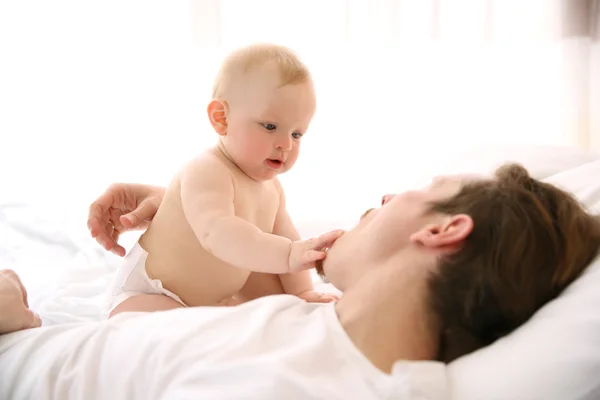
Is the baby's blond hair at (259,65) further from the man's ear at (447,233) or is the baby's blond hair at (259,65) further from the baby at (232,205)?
the man's ear at (447,233)

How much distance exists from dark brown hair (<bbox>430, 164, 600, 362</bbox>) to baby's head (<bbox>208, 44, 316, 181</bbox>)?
1.36 ft

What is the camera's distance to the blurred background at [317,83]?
2342mm

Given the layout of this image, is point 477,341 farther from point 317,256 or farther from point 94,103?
point 94,103

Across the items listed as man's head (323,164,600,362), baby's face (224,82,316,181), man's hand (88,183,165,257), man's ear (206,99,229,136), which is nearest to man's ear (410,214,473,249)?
man's head (323,164,600,362)

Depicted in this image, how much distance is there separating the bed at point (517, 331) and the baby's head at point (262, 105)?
39 centimetres

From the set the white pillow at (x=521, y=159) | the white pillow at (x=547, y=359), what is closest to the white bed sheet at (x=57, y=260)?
the white pillow at (x=521, y=159)

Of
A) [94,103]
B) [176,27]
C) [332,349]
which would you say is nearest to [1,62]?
[94,103]

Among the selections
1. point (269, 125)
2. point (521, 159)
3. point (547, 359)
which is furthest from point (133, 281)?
point (521, 159)

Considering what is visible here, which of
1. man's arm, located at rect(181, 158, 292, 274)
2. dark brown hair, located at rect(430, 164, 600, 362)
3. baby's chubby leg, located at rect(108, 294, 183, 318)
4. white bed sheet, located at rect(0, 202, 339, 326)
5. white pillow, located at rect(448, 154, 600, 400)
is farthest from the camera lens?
white bed sheet, located at rect(0, 202, 339, 326)

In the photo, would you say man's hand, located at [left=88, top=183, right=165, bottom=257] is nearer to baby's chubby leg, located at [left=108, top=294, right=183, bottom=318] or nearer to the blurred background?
baby's chubby leg, located at [left=108, top=294, right=183, bottom=318]

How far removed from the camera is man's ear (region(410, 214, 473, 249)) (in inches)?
32.1

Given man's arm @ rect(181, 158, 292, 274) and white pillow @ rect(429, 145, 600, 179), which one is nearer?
man's arm @ rect(181, 158, 292, 274)

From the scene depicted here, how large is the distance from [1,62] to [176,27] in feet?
2.12

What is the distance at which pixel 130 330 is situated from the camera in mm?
859
